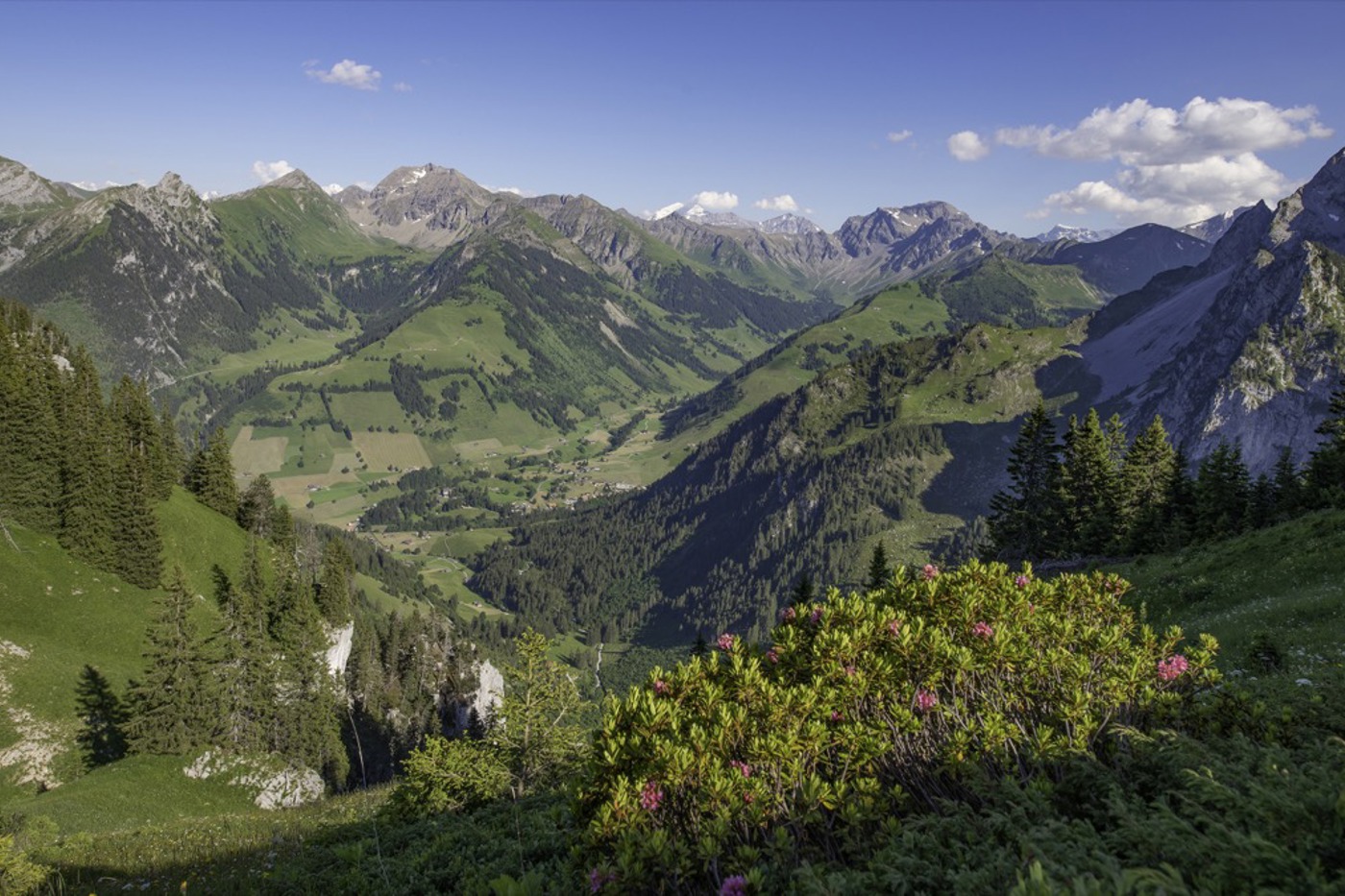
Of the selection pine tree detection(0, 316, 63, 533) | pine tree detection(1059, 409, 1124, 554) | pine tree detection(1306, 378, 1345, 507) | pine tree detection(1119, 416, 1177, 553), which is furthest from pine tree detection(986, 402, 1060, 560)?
pine tree detection(0, 316, 63, 533)

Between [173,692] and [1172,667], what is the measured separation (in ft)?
227

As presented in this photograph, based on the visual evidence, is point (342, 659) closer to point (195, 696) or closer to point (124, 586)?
point (124, 586)

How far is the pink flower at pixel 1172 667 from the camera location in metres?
13.6

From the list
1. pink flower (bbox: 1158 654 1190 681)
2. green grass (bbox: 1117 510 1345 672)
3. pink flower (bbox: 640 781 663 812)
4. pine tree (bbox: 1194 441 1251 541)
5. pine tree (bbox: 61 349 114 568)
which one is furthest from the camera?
pine tree (bbox: 61 349 114 568)

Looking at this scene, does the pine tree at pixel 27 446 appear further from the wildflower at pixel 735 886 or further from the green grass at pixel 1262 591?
the green grass at pixel 1262 591

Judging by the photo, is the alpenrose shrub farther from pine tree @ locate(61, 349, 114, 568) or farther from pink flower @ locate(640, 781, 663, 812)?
pine tree @ locate(61, 349, 114, 568)

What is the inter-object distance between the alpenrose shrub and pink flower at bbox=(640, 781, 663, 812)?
3cm

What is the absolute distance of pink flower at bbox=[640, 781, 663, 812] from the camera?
38.0 ft

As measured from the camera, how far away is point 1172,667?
44.8ft

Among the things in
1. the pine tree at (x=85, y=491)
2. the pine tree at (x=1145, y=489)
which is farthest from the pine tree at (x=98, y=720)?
the pine tree at (x=1145, y=489)

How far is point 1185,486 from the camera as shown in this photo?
69.8 m

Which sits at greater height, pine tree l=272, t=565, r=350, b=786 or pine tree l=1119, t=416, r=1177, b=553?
pine tree l=1119, t=416, r=1177, b=553

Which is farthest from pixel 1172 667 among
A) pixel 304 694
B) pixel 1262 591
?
pixel 304 694

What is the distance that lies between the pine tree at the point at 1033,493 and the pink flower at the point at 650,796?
7660 cm
